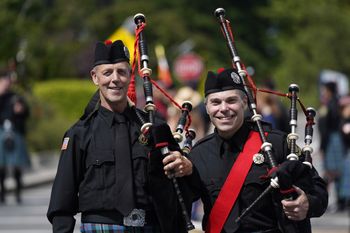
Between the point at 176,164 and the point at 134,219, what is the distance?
437 mm

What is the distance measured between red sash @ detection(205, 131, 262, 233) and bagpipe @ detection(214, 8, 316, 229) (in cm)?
9

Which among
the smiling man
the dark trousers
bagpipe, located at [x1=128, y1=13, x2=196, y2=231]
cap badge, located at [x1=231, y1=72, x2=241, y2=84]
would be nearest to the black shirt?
the smiling man

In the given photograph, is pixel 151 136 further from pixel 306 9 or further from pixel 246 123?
pixel 306 9

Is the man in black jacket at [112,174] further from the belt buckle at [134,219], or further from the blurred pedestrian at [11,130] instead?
the blurred pedestrian at [11,130]

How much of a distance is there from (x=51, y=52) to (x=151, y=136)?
35737mm

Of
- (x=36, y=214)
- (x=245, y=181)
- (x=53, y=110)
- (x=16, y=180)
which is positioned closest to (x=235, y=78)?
(x=245, y=181)

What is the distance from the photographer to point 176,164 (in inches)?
232

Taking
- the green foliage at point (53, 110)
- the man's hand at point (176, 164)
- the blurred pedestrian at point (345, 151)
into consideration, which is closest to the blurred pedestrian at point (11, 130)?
the blurred pedestrian at point (345, 151)

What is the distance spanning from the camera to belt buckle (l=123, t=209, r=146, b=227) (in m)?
6.12

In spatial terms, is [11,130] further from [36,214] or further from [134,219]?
[134,219]

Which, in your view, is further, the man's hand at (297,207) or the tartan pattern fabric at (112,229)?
the tartan pattern fabric at (112,229)

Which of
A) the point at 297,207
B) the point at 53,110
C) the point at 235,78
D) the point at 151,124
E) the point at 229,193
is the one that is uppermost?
the point at 53,110

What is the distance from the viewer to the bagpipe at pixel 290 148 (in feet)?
19.3

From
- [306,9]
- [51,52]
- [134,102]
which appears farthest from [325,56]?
[134,102]
